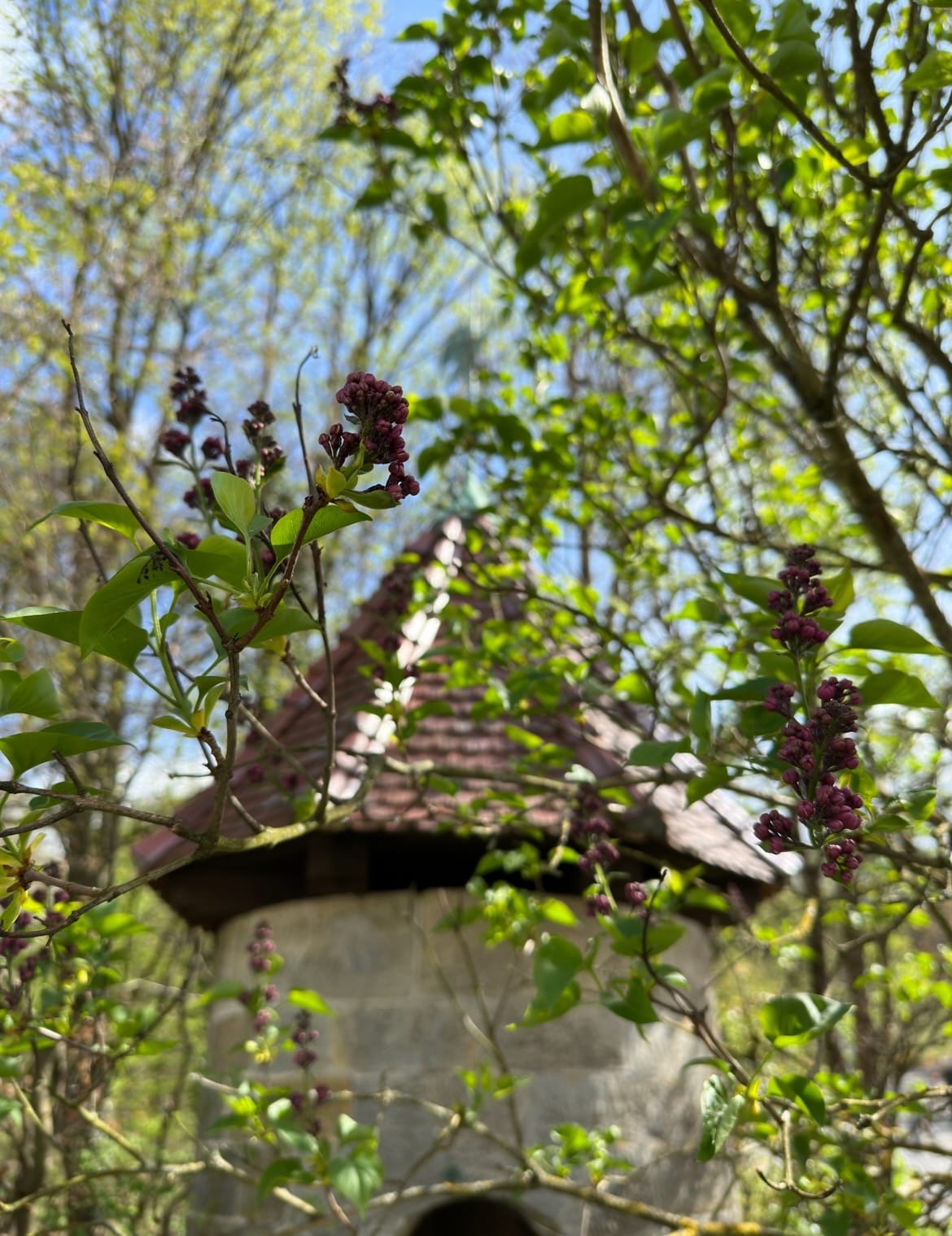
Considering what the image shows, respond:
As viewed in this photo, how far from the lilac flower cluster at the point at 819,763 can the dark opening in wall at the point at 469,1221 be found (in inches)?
143

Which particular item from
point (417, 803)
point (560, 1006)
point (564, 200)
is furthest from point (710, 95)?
point (417, 803)

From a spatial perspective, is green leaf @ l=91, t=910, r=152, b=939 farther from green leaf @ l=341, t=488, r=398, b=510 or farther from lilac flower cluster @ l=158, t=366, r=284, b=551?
green leaf @ l=341, t=488, r=398, b=510

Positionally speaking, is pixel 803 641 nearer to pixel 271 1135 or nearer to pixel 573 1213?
pixel 271 1135

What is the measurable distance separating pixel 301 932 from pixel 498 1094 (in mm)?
977

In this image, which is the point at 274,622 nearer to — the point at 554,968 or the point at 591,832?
the point at 554,968

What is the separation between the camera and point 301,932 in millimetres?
3090

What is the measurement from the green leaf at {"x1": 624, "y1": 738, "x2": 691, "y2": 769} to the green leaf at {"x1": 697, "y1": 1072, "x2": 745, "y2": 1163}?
405 millimetres

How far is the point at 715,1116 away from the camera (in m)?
1.29

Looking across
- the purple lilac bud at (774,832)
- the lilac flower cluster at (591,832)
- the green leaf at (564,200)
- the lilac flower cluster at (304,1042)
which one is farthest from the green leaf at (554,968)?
the green leaf at (564,200)

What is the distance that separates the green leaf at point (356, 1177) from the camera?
175 cm

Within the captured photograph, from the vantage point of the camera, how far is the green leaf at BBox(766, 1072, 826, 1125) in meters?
1.39

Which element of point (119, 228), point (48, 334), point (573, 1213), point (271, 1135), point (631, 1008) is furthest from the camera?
point (119, 228)

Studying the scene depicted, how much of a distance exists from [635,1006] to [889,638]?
0.63 metres

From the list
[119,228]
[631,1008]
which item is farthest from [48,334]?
[631,1008]
